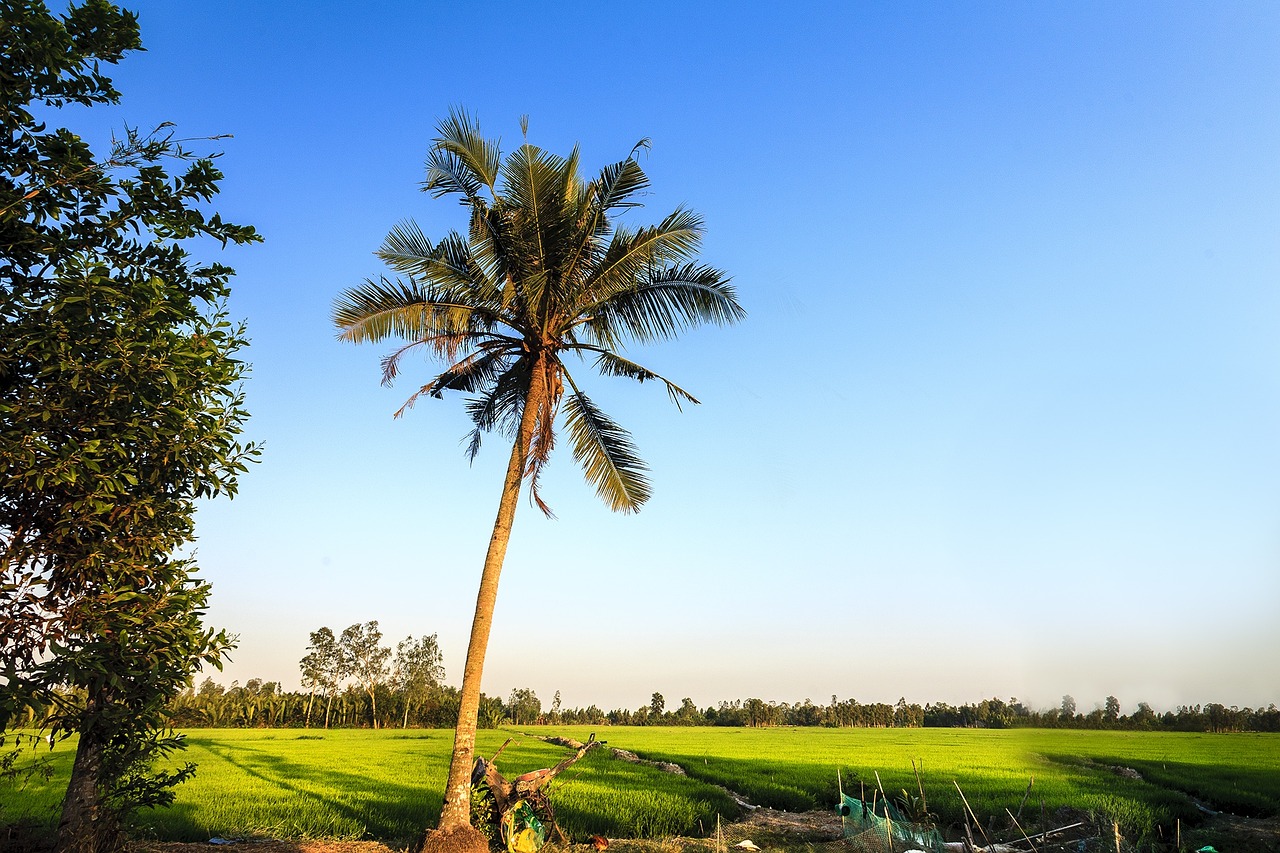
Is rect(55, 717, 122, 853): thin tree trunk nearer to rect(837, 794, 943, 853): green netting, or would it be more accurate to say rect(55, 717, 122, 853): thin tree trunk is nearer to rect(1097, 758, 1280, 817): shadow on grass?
rect(837, 794, 943, 853): green netting

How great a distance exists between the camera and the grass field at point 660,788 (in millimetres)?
13016

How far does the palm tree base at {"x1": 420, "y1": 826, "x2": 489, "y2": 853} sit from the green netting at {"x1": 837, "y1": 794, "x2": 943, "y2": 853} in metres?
5.84

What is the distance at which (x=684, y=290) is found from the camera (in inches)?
497

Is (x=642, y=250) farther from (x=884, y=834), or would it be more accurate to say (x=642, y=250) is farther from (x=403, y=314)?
(x=884, y=834)

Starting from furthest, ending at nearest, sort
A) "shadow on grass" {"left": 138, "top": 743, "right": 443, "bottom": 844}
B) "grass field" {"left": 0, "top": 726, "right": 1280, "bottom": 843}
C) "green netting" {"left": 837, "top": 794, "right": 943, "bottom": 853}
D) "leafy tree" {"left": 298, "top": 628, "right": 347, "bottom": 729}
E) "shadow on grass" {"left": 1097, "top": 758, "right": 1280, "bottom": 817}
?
1. "leafy tree" {"left": 298, "top": 628, "right": 347, "bottom": 729}
2. "shadow on grass" {"left": 1097, "top": 758, "right": 1280, "bottom": 817}
3. "grass field" {"left": 0, "top": 726, "right": 1280, "bottom": 843}
4. "shadow on grass" {"left": 138, "top": 743, "right": 443, "bottom": 844}
5. "green netting" {"left": 837, "top": 794, "right": 943, "bottom": 853}

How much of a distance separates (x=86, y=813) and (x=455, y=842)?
4.44 meters

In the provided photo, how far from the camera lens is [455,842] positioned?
9.76 meters

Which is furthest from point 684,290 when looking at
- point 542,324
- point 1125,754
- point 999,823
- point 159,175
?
point 1125,754

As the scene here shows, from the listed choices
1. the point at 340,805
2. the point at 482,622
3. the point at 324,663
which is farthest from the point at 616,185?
the point at 324,663

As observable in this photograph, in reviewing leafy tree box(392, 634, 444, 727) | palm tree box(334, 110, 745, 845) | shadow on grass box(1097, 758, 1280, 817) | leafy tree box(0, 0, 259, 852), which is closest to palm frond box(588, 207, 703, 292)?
palm tree box(334, 110, 745, 845)

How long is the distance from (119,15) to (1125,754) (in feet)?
129

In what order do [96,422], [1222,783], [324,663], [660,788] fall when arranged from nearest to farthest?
[96,422], [660,788], [1222,783], [324,663]

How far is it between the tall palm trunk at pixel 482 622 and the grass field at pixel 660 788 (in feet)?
9.37

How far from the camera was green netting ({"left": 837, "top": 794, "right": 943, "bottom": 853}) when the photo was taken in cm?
1098
